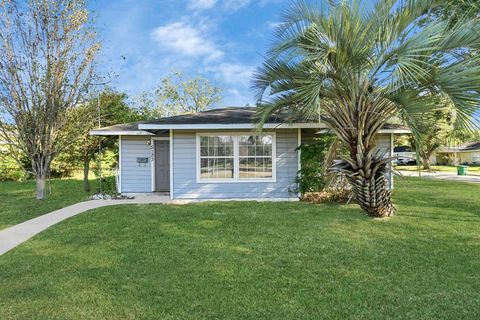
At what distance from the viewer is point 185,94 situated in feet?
134

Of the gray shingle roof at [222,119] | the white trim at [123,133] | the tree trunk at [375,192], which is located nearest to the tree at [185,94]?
the white trim at [123,133]

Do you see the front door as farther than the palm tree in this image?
Yes

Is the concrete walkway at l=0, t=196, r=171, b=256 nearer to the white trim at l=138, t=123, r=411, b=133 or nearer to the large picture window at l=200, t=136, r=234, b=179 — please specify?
the large picture window at l=200, t=136, r=234, b=179

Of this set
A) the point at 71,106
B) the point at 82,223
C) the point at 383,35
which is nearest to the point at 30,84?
the point at 71,106

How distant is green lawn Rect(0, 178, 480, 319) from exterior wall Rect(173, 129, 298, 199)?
2.89 metres

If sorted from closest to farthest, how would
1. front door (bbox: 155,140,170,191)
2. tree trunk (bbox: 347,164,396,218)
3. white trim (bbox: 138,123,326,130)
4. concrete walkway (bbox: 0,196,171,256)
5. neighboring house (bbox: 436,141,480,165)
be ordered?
1. concrete walkway (bbox: 0,196,171,256)
2. tree trunk (bbox: 347,164,396,218)
3. white trim (bbox: 138,123,326,130)
4. front door (bbox: 155,140,170,191)
5. neighboring house (bbox: 436,141,480,165)

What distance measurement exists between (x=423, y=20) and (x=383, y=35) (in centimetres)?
178

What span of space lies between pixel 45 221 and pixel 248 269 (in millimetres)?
6062

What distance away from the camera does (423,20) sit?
7770 mm

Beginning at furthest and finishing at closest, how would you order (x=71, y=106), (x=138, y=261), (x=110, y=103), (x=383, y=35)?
(x=110, y=103)
(x=71, y=106)
(x=383, y=35)
(x=138, y=261)

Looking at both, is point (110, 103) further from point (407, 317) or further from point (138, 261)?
point (407, 317)

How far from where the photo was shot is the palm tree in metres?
6.20

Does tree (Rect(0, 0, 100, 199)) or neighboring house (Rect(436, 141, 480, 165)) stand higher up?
tree (Rect(0, 0, 100, 199))

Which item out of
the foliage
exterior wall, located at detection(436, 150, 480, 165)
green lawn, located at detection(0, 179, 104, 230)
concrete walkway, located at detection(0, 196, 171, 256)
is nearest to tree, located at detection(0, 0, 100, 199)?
green lawn, located at detection(0, 179, 104, 230)
